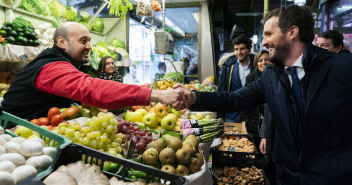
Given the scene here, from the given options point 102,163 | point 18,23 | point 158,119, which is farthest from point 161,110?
point 18,23

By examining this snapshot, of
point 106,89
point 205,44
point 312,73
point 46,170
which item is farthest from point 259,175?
point 205,44

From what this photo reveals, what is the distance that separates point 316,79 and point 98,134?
4.55ft

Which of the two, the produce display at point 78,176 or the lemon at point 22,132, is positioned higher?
the lemon at point 22,132

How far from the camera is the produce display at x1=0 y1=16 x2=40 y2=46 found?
12.6 ft

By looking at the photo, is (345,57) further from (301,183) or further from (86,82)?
(86,82)

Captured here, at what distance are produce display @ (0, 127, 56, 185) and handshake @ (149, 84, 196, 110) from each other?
79 centimetres

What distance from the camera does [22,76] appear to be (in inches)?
82.0

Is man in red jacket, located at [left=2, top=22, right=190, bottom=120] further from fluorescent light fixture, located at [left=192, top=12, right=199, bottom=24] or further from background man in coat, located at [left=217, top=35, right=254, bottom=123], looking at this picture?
fluorescent light fixture, located at [left=192, top=12, right=199, bottom=24]

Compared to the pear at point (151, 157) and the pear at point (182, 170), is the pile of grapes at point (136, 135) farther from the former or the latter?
the pear at point (182, 170)

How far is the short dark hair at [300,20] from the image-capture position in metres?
1.76

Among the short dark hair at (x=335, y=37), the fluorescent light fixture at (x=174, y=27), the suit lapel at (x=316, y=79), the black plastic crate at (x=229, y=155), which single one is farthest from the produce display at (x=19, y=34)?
the fluorescent light fixture at (x=174, y=27)

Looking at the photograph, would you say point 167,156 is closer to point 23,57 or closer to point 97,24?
point 23,57

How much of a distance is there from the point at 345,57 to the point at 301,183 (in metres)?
0.84

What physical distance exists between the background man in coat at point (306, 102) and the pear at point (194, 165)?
0.61 meters
